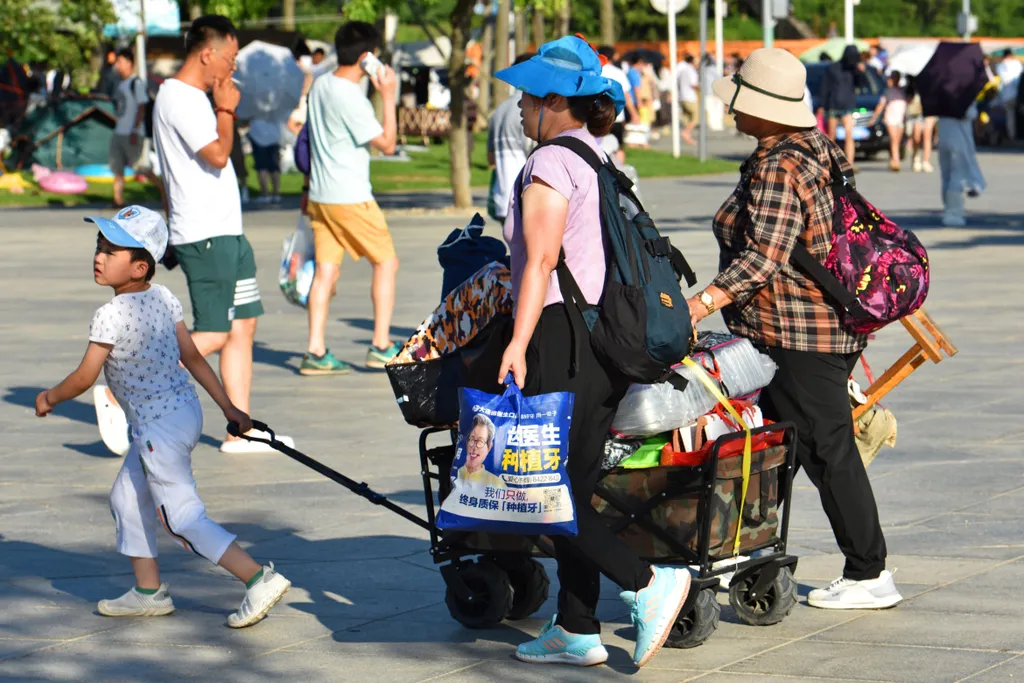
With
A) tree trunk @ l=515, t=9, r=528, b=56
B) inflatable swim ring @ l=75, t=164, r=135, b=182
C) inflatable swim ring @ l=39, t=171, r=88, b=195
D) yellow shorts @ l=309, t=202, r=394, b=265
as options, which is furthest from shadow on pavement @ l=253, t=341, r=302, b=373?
tree trunk @ l=515, t=9, r=528, b=56

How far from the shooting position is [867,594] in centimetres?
547

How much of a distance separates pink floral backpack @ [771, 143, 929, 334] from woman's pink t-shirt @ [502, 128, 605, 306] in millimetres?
844

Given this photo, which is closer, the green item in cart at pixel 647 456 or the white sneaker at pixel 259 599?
the green item in cart at pixel 647 456

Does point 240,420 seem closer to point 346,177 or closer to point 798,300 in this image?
point 798,300

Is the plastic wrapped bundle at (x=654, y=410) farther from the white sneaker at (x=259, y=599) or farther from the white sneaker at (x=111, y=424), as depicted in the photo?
the white sneaker at (x=111, y=424)

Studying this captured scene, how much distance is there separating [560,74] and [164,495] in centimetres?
187

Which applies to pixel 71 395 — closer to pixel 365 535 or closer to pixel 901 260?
pixel 365 535

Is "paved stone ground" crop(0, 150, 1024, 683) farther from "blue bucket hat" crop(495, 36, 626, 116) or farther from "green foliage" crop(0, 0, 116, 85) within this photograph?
"green foliage" crop(0, 0, 116, 85)

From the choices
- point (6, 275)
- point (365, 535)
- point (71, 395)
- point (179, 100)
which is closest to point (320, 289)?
point (179, 100)

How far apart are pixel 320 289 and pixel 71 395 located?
200 inches

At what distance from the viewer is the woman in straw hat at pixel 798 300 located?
17.3 ft

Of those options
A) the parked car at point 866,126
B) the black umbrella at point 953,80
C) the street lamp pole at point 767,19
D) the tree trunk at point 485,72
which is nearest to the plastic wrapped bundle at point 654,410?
the black umbrella at point 953,80

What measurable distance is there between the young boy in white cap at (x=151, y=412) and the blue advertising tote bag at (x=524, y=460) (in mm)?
1007

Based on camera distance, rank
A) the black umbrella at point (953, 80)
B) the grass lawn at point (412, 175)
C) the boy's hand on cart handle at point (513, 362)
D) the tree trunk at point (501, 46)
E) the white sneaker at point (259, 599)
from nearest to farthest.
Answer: the boy's hand on cart handle at point (513, 362) < the white sneaker at point (259, 599) < the black umbrella at point (953, 80) < the grass lawn at point (412, 175) < the tree trunk at point (501, 46)
